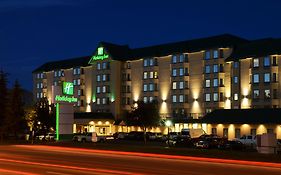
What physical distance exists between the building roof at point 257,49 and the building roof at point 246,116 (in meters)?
11.8

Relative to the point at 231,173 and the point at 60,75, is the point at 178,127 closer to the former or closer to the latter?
the point at 60,75

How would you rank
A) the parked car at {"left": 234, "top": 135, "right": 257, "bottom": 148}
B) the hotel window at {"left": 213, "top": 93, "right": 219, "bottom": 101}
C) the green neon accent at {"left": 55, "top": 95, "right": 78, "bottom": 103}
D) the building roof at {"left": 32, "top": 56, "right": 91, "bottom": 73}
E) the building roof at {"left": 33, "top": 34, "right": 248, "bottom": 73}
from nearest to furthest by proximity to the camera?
the green neon accent at {"left": 55, "top": 95, "right": 78, "bottom": 103}, the parked car at {"left": 234, "top": 135, "right": 257, "bottom": 148}, the hotel window at {"left": 213, "top": 93, "right": 219, "bottom": 101}, the building roof at {"left": 33, "top": 34, "right": 248, "bottom": 73}, the building roof at {"left": 32, "top": 56, "right": 91, "bottom": 73}

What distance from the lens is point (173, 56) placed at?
331 feet

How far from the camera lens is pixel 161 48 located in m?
107

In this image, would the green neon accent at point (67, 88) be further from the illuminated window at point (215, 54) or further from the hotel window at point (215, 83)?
the illuminated window at point (215, 54)

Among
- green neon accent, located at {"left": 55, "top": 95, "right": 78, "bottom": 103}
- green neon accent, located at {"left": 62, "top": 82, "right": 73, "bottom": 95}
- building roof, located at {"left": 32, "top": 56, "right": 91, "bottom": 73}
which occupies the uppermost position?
building roof, located at {"left": 32, "top": 56, "right": 91, "bottom": 73}

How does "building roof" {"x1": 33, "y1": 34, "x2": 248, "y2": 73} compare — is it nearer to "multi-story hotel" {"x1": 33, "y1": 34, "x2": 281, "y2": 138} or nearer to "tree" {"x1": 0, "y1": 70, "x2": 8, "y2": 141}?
"multi-story hotel" {"x1": 33, "y1": 34, "x2": 281, "y2": 138}

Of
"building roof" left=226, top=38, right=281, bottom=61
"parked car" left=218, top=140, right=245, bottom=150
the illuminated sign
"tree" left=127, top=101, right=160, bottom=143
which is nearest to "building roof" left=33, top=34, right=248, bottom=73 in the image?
the illuminated sign

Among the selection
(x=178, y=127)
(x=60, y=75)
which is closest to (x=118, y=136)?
(x=178, y=127)

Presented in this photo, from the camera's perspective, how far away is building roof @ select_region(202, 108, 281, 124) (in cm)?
7344

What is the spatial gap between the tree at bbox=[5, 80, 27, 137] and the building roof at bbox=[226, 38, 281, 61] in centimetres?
3756

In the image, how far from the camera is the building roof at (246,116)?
73.4 m

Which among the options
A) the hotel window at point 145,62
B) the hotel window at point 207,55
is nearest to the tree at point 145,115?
the hotel window at point 145,62

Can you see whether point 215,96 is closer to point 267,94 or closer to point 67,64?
point 267,94
